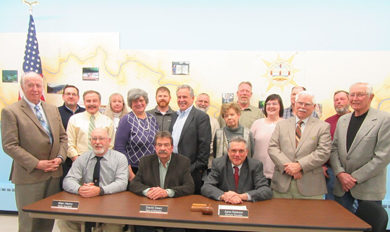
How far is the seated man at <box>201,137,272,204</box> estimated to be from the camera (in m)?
2.31

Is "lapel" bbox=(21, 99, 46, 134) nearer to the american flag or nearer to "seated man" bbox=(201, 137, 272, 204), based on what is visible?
"seated man" bbox=(201, 137, 272, 204)

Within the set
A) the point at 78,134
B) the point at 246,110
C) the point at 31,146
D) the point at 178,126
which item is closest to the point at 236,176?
the point at 178,126

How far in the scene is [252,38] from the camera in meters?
4.13

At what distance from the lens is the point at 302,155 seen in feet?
8.07

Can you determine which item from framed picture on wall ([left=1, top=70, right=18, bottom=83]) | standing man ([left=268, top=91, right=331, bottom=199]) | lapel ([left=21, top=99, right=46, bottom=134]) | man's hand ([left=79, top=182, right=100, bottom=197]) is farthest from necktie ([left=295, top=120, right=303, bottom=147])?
framed picture on wall ([left=1, top=70, right=18, bottom=83])

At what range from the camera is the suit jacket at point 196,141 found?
280cm

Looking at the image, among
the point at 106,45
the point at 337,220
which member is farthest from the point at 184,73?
the point at 337,220

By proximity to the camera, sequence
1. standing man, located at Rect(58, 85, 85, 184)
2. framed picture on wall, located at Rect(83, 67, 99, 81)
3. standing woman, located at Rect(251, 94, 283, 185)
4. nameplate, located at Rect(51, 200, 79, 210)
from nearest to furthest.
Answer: nameplate, located at Rect(51, 200, 79, 210), standing woman, located at Rect(251, 94, 283, 185), standing man, located at Rect(58, 85, 85, 184), framed picture on wall, located at Rect(83, 67, 99, 81)

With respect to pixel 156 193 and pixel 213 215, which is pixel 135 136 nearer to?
pixel 156 193

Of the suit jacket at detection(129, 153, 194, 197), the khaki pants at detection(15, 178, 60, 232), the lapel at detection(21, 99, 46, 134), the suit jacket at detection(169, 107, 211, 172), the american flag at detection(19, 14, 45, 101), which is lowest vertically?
the khaki pants at detection(15, 178, 60, 232)

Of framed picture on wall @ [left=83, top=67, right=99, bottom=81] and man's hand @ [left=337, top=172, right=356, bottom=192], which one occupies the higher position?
framed picture on wall @ [left=83, top=67, right=99, bottom=81]

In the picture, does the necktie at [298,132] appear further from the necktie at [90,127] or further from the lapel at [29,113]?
the lapel at [29,113]

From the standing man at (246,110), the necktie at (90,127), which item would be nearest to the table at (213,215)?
the necktie at (90,127)

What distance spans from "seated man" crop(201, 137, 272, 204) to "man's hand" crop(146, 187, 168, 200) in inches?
13.4
